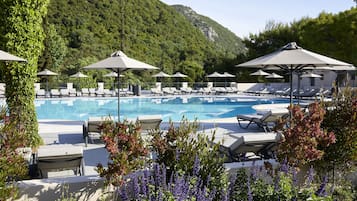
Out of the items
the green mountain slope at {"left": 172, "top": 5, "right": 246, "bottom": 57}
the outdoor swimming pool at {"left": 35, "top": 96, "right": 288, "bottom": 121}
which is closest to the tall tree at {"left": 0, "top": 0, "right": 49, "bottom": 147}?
the outdoor swimming pool at {"left": 35, "top": 96, "right": 288, "bottom": 121}

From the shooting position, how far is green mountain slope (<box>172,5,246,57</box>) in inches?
2369

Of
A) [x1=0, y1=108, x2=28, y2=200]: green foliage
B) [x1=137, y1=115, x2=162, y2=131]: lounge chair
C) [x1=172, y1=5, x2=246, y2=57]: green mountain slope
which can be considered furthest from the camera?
[x1=172, y1=5, x2=246, y2=57]: green mountain slope

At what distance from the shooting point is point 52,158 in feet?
16.3

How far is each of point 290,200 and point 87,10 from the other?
143ft

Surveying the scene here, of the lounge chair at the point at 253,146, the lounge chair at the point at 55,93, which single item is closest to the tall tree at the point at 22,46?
the lounge chair at the point at 253,146

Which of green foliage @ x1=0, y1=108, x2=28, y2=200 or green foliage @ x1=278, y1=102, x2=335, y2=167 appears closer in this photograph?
green foliage @ x1=0, y1=108, x2=28, y2=200

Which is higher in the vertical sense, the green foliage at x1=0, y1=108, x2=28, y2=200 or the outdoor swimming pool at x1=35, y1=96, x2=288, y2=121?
the green foliage at x1=0, y1=108, x2=28, y2=200

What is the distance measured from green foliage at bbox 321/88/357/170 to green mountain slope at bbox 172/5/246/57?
5447cm

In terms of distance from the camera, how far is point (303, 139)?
4.16m

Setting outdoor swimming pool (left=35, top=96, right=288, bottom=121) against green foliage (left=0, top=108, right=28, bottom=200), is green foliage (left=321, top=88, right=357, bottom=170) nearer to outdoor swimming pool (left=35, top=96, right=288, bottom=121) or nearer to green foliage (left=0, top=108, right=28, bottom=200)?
green foliage (left=0, top=108, right=28, bottom=200)

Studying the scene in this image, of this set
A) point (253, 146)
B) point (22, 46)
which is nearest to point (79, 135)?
point (22, 46)

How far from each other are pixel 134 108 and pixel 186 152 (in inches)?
663

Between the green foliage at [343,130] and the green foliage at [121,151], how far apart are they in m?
2.53

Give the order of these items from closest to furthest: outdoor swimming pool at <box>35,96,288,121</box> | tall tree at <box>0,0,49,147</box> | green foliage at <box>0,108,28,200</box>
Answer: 1. green foliage at <box>0,108,28,200</box>
2. tall tree at <box>0,0,49,147</box>
3. outdoor swimming pool at <box>35,96,288,121</box>
